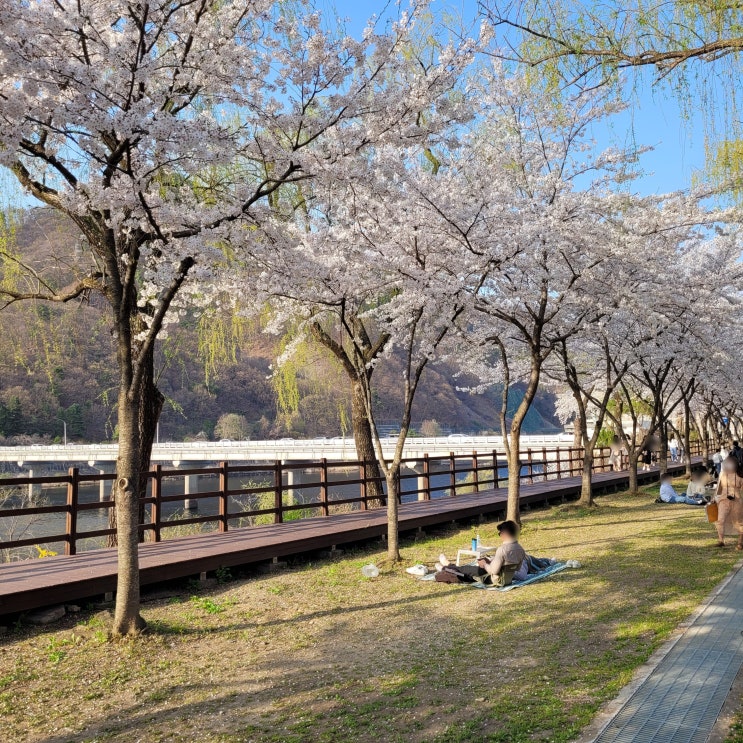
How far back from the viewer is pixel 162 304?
6566 millimetres

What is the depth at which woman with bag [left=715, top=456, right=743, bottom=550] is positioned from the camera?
386 inches

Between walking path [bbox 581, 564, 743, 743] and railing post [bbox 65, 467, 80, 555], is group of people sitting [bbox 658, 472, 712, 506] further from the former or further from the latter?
railing post [bbox 65, 467, 80, 555]

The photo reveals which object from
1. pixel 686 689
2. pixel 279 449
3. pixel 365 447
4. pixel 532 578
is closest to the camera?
pixel 686 689

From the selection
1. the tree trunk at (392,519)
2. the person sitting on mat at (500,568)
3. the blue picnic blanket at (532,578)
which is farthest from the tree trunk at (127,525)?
the tree trunk at (392,519)

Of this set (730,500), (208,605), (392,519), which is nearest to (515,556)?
(392,519)

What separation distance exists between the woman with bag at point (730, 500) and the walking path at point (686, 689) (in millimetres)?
3965

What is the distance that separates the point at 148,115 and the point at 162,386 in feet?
243

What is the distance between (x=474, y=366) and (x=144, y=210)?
14.3 metres

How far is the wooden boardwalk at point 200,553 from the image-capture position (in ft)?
23.0

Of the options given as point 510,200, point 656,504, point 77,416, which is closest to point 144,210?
point 510,200

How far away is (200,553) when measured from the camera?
917 cm

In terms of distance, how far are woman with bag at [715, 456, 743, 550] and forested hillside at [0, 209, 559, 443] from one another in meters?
9.55

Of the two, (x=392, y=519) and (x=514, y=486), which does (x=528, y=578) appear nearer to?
(x=392, y=519)

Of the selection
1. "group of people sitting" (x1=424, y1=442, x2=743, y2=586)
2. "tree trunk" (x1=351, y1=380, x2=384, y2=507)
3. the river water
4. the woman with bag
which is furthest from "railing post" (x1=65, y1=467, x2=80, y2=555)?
the woman with bag
